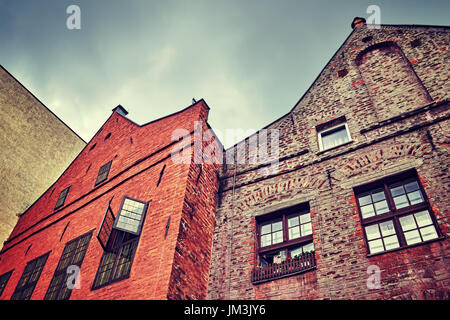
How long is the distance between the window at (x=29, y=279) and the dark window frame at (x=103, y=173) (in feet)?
8.71

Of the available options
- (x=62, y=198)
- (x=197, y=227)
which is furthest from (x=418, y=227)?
(x=62, y=198)

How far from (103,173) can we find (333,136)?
7514mm

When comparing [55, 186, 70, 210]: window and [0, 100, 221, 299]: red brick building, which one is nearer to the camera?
[0, 100, 221, 299]: red brick building

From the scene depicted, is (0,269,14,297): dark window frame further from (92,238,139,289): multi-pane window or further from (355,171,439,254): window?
(355,171,439,254): window

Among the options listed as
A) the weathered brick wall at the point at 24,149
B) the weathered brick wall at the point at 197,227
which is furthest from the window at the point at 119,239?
the weathered brick wall at the point at 24,149

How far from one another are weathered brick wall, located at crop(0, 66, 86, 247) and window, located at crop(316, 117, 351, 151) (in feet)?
43.2

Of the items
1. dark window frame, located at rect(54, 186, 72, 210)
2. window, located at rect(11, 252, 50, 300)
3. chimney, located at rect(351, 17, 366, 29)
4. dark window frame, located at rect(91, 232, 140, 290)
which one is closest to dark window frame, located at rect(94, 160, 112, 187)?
dark window frame, located at rect(54, 186, 72, 210)

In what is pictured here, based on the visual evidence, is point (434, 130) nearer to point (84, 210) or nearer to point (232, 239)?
point (232, 239)

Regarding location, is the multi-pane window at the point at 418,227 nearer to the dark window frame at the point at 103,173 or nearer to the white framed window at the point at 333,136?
the white framed window at the point at 333,136

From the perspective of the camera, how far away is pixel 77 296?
293 inches

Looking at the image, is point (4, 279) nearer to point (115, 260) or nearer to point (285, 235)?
point (115, 260)

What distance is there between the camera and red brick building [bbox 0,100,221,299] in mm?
6754

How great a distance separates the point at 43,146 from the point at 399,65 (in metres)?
16.6

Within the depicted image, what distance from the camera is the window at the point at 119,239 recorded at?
7.12 metres
